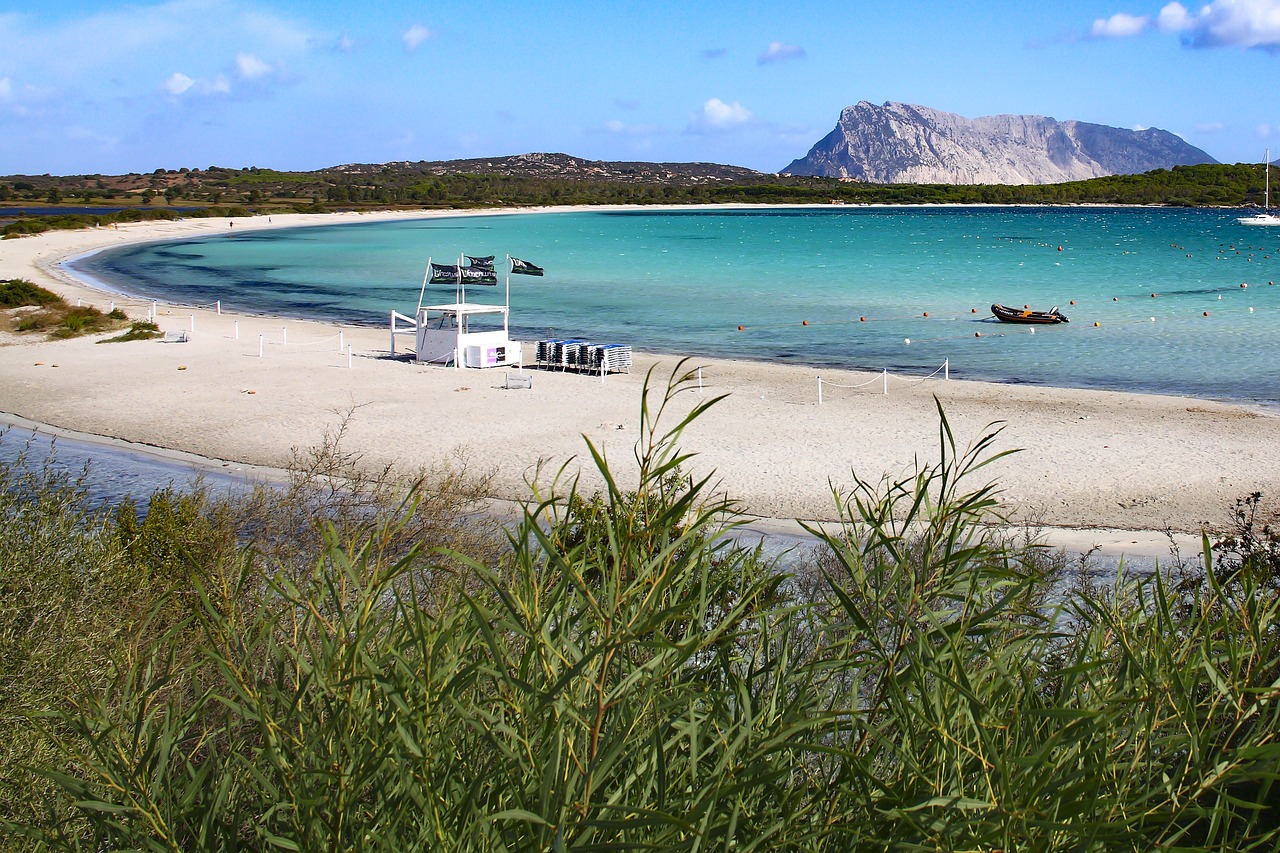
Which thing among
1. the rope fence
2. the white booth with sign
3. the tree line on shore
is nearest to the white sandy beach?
the rope fence

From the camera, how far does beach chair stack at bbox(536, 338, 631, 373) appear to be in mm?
24125

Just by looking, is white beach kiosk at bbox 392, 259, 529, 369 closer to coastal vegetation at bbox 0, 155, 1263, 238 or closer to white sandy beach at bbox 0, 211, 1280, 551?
white sandy beach at bbox 0, 211, 1280, 551

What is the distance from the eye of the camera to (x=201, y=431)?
58.0 ft

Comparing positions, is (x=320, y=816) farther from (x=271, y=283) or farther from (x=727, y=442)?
(x=271, y=283)

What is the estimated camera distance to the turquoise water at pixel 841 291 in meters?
28.9

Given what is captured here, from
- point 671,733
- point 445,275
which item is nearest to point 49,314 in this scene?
point 445,275

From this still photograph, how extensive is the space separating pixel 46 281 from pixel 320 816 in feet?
153

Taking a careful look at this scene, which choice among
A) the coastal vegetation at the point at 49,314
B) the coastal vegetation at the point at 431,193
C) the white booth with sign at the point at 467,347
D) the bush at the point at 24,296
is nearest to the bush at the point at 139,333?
the coastal vegetation at the point at 49,314

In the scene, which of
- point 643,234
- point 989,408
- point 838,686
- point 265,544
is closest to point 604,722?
point 838,686

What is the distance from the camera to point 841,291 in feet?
160

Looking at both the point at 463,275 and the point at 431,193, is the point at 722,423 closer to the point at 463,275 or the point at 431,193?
the point at 463,275

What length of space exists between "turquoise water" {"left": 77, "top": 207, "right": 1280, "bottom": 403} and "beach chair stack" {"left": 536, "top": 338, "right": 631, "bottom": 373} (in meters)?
5.88

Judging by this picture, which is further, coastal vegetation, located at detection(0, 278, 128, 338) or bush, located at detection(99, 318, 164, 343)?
coastal vegetation, located at detection(0, 278, 128, 338)

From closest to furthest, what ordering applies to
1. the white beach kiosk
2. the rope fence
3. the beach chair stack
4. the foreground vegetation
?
the foreground vegetation
the rope fence
the beach chair stack
the white beach kiosk
